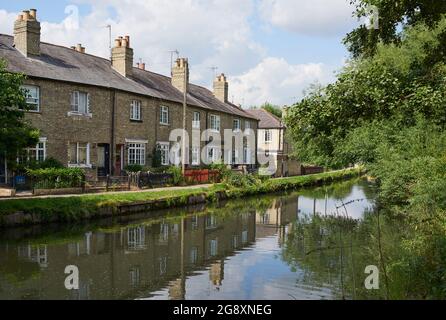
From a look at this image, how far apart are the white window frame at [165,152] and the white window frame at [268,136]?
27.3 meters

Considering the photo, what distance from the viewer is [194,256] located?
14031 millimetres

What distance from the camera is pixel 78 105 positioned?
87.8 feet

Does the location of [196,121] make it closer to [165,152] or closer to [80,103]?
[165,152]

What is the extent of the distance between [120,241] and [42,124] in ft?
38.4

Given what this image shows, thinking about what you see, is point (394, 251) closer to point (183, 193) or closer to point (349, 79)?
point (349, 79)

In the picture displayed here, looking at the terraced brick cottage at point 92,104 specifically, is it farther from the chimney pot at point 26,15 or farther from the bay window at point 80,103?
the chimney pot at point 26,15

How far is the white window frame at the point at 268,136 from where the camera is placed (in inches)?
2371

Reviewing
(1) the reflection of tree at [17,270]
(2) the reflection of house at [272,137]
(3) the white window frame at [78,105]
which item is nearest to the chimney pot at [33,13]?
(3) the white window frame at [78,105]

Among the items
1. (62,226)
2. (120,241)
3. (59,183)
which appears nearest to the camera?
(120,241)

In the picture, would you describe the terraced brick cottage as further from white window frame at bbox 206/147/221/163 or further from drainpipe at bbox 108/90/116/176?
white window frame at bbox 206/147/221/163

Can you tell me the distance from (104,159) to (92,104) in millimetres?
3365

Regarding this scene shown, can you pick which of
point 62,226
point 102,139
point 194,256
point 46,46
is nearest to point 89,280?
point 194,256

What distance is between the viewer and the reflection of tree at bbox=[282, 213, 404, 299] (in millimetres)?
10094

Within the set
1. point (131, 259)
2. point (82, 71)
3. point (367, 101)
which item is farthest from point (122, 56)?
point (367, 101)
